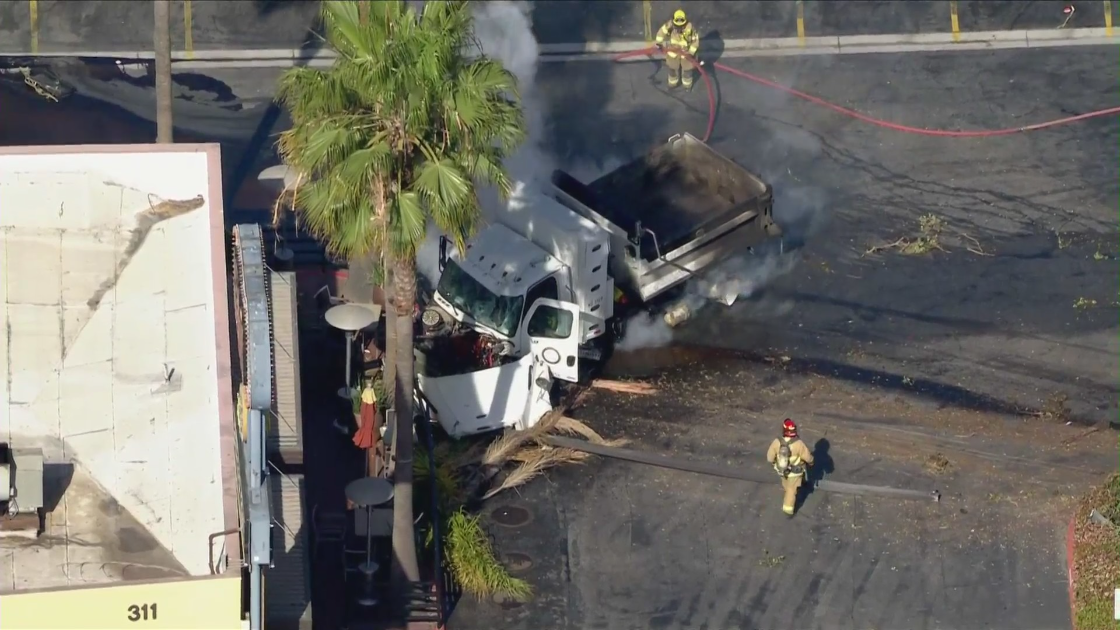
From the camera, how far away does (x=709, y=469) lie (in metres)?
23.6

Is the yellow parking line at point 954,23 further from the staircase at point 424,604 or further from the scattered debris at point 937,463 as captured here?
the staircase at point 424,604

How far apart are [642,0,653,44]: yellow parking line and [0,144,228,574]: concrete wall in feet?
48.3

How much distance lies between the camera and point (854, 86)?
32250 mm

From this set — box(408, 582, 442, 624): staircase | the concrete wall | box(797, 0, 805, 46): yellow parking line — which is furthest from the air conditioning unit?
box(797, 0, 805, 46): yellow parking line

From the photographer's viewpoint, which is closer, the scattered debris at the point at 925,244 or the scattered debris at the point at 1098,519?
the scattered debris at the point at 1098,519

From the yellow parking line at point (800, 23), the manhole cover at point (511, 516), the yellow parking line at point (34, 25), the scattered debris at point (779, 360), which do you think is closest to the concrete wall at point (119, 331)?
the manhole cover at point (511, 516)

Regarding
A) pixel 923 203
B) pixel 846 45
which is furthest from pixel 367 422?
pixel 846 45

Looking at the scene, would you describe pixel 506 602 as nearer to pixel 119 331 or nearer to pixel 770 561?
pixel 770 561

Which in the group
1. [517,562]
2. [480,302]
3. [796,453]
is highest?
[480,302]

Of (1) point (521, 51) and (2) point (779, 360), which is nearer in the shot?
(2) point (779, 360)

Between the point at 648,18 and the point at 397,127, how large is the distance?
54.4ft

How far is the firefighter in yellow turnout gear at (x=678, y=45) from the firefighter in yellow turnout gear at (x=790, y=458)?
35.1 feet

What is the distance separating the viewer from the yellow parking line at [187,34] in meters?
32.4

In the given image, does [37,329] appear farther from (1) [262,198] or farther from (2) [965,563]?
(2) [965,563]
